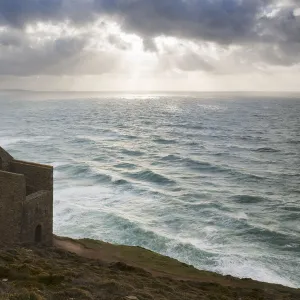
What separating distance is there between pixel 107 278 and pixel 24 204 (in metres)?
7.16

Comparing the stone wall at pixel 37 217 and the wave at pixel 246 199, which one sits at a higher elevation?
the stone wall at pixel 37 217

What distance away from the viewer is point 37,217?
77.6 feet

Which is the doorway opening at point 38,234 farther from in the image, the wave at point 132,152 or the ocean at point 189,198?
the wave at point 132,152

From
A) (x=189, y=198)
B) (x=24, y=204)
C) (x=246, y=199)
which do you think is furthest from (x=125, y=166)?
(x=24, y=204)

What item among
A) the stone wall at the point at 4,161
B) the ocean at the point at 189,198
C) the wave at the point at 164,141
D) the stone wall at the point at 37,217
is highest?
the stone wall at the point at 4,161

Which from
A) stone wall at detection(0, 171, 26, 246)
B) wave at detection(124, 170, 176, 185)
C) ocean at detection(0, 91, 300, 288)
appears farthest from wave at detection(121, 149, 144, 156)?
stone wall at detection(0, 171, 26, 246)

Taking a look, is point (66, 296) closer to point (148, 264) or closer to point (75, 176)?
point (148, 264)

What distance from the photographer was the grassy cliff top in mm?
14852

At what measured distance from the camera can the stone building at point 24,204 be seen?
21938mm

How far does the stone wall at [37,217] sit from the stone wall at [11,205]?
389 mm

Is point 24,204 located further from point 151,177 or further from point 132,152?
point 132,152

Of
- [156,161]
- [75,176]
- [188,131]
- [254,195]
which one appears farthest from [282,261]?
[188,131]

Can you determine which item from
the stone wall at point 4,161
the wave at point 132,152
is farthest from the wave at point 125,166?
the stone wall at point 4,161

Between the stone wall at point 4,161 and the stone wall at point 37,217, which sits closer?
the stone wall at point 37,217
